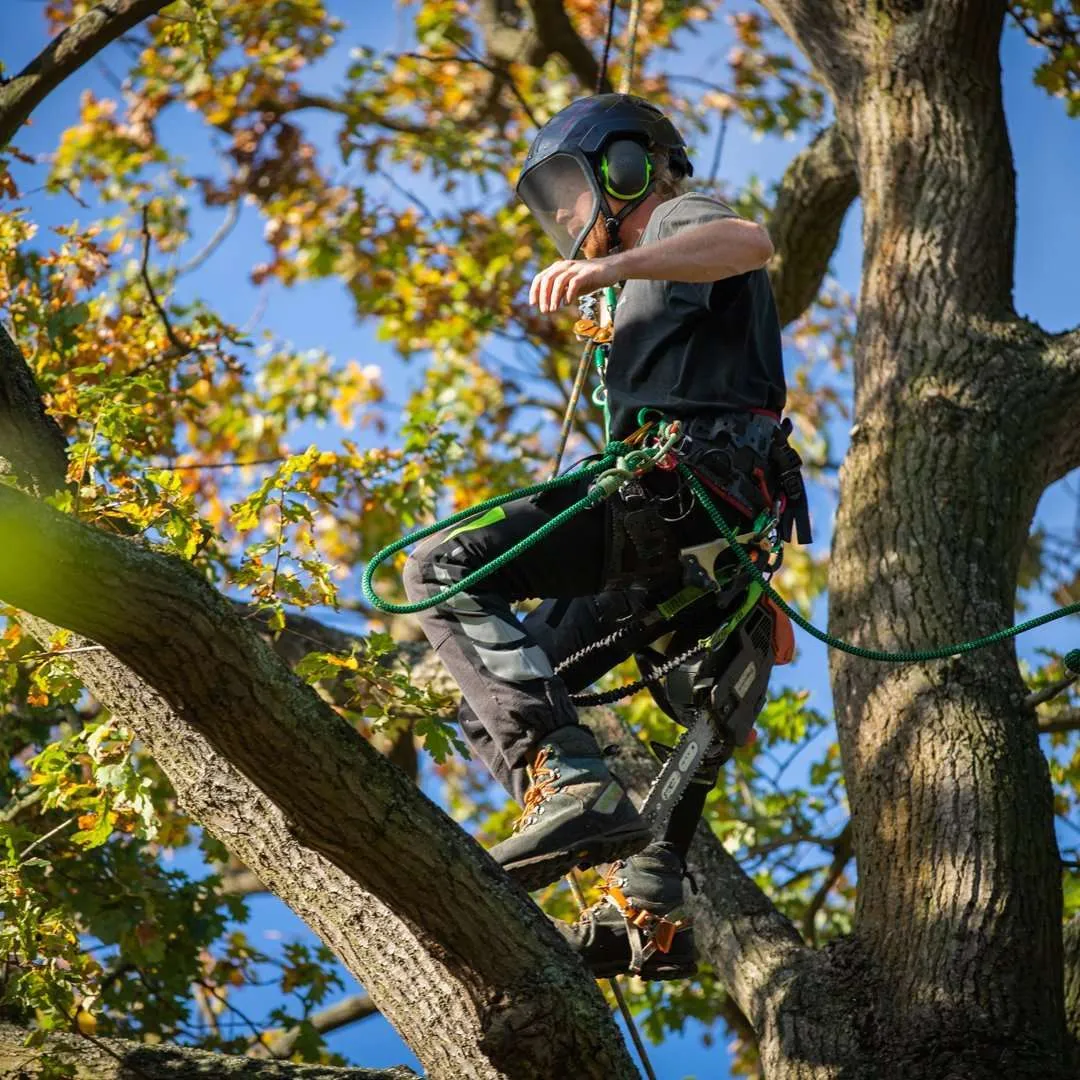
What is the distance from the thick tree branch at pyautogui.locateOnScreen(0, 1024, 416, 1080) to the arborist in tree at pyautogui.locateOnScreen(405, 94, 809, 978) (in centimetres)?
66

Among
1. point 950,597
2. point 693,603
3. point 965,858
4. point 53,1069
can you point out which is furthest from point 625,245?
point 53,1069

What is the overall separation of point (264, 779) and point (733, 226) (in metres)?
1.49

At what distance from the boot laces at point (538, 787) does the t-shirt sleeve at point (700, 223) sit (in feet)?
3.57

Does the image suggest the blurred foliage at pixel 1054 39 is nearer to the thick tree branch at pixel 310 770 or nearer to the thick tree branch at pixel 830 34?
the thick tree branch at pixel 830 34

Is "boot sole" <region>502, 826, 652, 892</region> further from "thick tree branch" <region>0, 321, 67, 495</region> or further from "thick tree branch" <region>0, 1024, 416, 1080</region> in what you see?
"thick tree branch" <region>0, 321, 67, 495</region>

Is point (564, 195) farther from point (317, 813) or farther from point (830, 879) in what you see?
point (830, 879)

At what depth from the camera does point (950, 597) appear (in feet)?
14.3

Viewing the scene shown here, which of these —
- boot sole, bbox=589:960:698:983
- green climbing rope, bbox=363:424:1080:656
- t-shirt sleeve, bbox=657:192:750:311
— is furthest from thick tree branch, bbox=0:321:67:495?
boot sole, bbox=589:960:698:983

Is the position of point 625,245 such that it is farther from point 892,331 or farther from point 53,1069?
point 53,1069

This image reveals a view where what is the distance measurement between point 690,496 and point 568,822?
0.82 m

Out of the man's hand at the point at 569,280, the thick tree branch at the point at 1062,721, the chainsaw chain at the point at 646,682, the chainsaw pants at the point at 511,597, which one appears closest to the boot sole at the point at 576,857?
the chainsaw pants at the point at 511,597

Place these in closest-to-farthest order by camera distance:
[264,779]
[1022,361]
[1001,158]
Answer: [264,779], [1022,361], [1001,158]

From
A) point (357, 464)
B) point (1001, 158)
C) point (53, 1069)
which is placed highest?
point (1001, 158)

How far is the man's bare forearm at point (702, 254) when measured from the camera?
314cm
